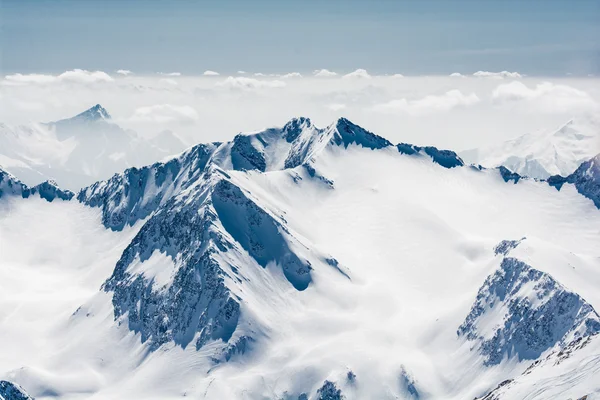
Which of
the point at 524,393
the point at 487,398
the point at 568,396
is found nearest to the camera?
the point at 568,396

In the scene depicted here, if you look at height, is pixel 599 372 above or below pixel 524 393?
above

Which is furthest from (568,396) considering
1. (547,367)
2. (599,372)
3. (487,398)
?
(487,398)

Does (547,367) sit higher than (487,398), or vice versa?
(547,367)

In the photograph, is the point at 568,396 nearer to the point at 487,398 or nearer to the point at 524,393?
the point at 524,393

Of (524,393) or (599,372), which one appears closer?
(599,372)

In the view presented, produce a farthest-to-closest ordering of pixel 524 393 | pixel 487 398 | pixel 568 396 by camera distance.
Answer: pixel 487 398 < pixel 524 393 < pixel 568 396

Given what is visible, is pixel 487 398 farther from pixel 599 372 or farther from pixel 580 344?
pixel 599 372

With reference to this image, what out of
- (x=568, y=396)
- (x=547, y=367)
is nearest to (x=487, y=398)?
(x=547, y=367)
